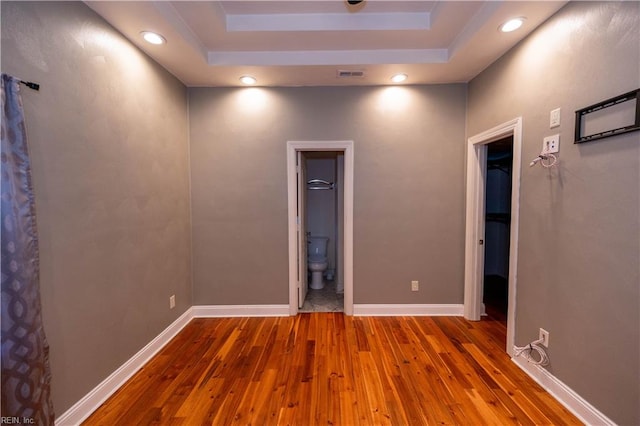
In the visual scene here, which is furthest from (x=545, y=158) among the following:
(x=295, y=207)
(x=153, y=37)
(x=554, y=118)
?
(x=153, y=37)

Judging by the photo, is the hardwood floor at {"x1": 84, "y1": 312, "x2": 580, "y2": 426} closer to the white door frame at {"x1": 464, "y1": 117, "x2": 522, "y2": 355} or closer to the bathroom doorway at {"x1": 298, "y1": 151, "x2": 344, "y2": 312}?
the white door frame at {"x1": 464, "y1": 117, "x2": 522, "y2": 355}

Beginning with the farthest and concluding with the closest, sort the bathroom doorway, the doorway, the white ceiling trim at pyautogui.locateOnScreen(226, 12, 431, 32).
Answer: the doorway
the bathroom doorway
the white ceiling trim at pyautogui.locateOnScreen(226, 12, 431, 32)

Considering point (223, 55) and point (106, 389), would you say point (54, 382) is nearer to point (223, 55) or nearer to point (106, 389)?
→ point (106, 389)

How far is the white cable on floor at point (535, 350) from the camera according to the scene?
6.01 ft

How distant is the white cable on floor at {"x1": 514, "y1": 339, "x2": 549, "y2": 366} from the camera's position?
1833 mm

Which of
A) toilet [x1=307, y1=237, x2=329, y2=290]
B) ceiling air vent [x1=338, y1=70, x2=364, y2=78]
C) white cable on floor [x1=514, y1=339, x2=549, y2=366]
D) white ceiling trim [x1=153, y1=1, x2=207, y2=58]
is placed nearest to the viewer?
white ceiling trim [x1=153, y1=1, x2=207, y2=58]

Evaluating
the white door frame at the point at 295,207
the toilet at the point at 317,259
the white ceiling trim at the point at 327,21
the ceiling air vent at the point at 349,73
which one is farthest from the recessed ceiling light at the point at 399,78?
the toilet at the point at 317,259

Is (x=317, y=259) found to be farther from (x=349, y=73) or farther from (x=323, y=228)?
(x=349, y=73)

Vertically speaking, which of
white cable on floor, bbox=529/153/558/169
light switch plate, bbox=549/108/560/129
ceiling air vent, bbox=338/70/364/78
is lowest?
white cable on floor, bbox=529/153/558/169

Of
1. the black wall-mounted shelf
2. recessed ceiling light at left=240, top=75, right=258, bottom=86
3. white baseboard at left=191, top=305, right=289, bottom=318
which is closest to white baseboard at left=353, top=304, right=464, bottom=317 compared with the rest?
white baseboard at left=191, top=305, right=289, bottom=318

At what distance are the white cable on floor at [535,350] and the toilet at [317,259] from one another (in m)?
2.40

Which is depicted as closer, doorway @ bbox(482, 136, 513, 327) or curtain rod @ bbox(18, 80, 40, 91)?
curtain rod @ bbox(18, 80, 40, 91)

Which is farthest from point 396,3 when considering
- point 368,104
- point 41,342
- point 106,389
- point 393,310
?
point 106,389

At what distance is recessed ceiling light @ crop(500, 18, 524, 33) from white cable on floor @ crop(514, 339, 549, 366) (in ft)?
7.47
